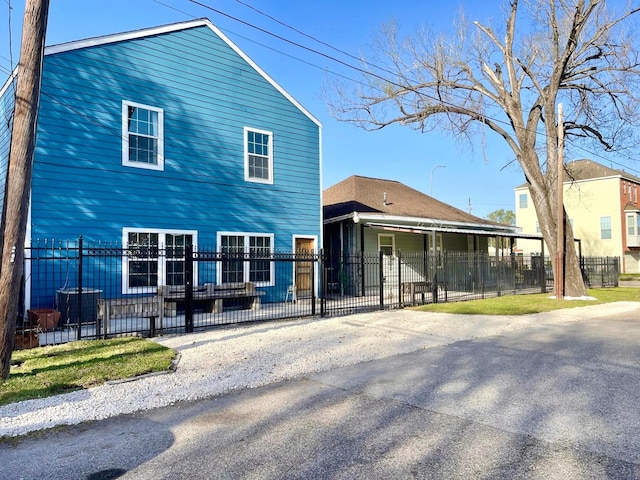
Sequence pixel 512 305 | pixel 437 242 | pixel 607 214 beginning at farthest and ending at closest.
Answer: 1. pixel 607 214
2. pixel 437 242
3. pixel 512 305

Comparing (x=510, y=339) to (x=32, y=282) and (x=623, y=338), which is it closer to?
(x=623, y=338)

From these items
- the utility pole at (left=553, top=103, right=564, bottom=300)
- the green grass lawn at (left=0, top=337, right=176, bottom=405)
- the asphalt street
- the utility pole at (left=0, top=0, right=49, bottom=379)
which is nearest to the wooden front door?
the green grass lawn at (left=0, top=337, right=176, bottom=405)

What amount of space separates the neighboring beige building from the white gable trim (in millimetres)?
30059

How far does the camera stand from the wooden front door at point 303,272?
52.4 ft

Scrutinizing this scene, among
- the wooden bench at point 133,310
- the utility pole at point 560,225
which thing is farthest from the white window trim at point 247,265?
the utility pole at point 560,225

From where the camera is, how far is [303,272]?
1605 cm

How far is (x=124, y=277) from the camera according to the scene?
1194cm

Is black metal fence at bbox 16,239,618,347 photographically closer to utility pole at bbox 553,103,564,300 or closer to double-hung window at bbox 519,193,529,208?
utility pole at bbox 553,103,564,300

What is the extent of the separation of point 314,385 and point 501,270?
50.1 ft

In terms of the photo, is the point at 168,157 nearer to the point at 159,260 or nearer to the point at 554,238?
the point at 159,260

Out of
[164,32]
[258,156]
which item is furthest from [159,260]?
[164,32]

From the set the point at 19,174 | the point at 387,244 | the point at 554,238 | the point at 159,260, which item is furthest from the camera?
the point at 387,244

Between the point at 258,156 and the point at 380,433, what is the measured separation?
1209cm

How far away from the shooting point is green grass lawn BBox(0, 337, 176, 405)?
5.73 m
